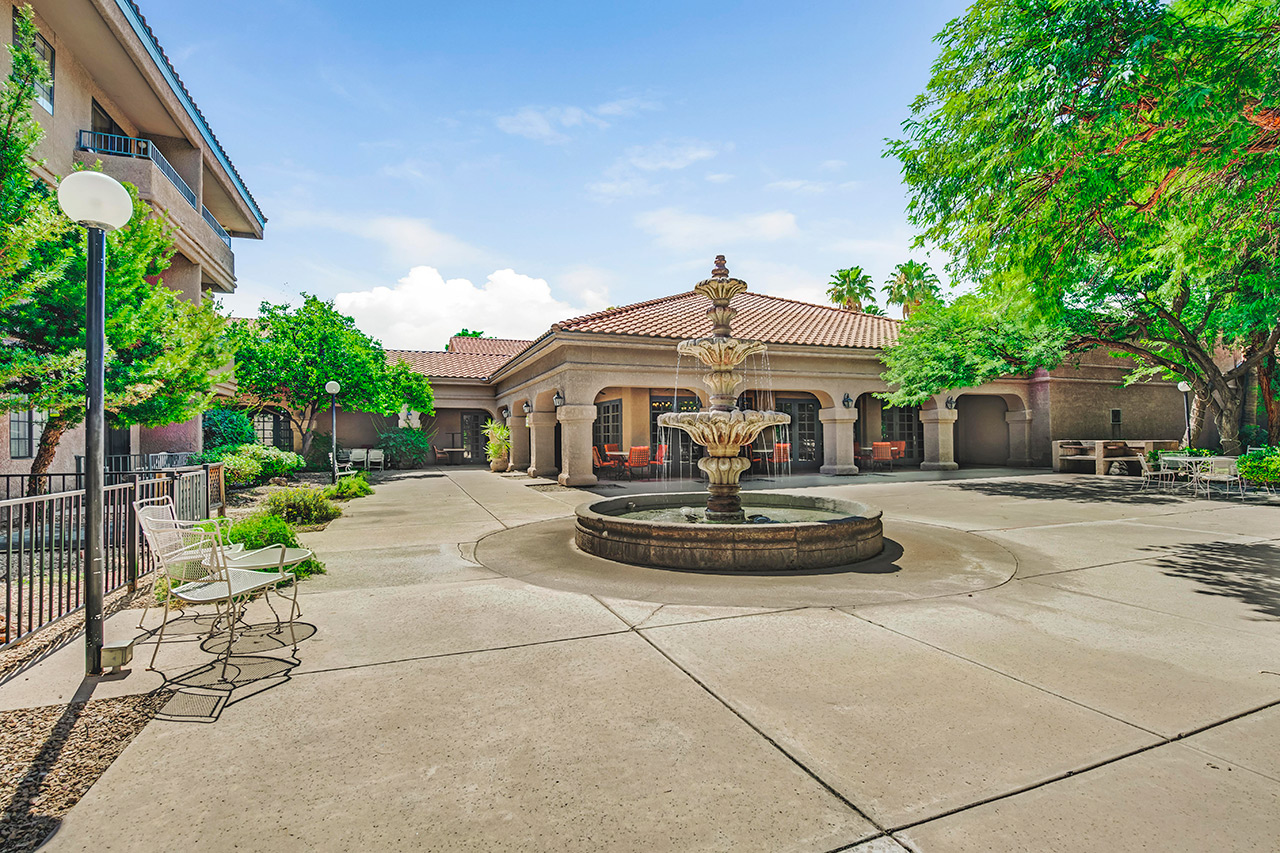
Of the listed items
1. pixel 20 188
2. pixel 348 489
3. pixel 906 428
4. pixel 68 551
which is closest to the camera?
pixel 68 551

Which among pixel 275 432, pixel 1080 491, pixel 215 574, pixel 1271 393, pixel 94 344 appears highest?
pixel 1271 393

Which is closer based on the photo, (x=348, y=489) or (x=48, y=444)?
(x=48, y=444)

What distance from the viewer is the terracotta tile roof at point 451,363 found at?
90.4 feet

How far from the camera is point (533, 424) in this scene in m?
20.0

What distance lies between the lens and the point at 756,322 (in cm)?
2103

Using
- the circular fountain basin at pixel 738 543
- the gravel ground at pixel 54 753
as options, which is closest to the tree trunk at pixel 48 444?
the gravel ground at pixel 54 753

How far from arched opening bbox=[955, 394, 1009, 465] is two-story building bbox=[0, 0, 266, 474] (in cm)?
2611

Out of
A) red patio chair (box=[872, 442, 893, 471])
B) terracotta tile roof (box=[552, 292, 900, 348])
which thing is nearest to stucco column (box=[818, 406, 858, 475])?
red patio chair (box=[872, 442, 893, 471])

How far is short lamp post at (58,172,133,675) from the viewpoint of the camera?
3895 mm

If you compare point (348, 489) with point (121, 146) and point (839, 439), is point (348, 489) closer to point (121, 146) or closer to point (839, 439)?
point (121, 146)

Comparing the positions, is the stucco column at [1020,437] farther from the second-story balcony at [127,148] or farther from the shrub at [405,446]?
the second-story balcony at [127,148]

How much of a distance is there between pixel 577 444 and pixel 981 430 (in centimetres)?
1787

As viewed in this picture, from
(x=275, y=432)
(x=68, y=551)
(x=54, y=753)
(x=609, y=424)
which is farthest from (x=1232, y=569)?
(x=275, y=432)

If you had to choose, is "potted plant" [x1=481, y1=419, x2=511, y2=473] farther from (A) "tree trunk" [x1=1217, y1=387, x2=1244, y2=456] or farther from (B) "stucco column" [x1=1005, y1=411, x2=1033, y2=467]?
(A) "tree trunk" [x1=1217, y1=387, x2=1244, y2=456]
